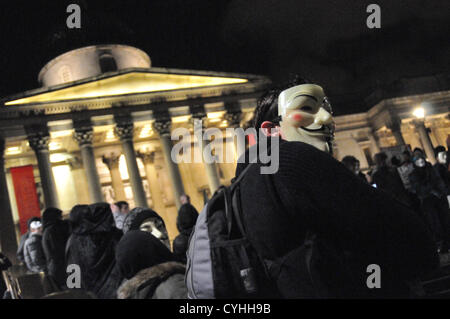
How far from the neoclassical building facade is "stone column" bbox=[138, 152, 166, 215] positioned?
0.07 metres

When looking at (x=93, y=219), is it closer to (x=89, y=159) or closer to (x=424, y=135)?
(x=89, y=159)

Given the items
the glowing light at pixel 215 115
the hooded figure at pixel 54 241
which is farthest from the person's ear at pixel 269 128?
the glowing light at pixel 215 115

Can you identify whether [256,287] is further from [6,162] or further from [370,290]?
[6,162]

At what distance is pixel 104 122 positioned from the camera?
74.2 feet

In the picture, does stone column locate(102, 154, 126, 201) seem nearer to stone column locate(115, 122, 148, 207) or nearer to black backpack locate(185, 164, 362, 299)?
stone column locate(115, 122, 148, 207)

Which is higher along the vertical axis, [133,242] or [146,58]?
[146,58]

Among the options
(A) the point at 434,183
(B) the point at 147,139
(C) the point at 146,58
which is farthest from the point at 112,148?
(A) the point at 434,183

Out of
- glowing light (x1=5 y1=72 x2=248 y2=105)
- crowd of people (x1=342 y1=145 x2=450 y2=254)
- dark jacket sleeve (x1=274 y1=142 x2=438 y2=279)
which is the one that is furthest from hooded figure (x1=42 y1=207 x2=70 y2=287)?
glowing light (x1=5 y1=72 x2=248 y2=105)

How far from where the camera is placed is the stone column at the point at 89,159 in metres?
22.1

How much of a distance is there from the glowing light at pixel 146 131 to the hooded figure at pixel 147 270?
22.2 meters

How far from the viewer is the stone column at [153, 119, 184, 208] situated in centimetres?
2291

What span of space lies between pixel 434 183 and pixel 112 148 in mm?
23608

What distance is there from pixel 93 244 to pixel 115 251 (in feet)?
3.00

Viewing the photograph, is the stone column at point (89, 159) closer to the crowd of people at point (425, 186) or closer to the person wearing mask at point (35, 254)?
the person wearing mask at point (35, 254)
